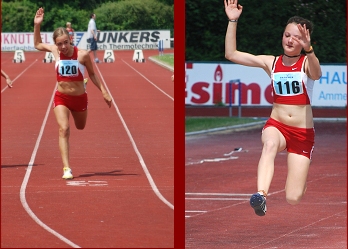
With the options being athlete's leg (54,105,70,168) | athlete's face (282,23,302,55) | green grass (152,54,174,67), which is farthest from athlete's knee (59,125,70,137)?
athlete's face (282,23,302,55)

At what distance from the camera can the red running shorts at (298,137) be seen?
5.97 metres

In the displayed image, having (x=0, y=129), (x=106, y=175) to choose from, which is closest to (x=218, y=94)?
(x=0, y=129)

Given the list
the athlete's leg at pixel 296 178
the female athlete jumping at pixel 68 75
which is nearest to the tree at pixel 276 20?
the athlete's leg at pixel 296 178

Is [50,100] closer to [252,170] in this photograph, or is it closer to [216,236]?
[216,236]

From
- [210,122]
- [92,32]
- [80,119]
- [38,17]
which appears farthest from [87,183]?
[210,122]

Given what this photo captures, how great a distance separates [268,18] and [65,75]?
54.4 inches

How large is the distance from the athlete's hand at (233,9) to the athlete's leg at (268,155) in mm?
801

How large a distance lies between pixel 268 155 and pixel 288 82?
1.66 ft

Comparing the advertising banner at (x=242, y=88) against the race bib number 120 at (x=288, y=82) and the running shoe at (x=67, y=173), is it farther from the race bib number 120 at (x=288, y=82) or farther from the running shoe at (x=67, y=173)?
the race bib number 120 at (x=288, y=82)

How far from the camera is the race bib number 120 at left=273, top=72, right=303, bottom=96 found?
18.6 ft

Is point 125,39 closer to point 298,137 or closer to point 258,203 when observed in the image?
point 298,137

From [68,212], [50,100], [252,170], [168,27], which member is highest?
[168,27]

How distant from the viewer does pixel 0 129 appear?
32.2 feet

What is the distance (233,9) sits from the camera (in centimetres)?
558
